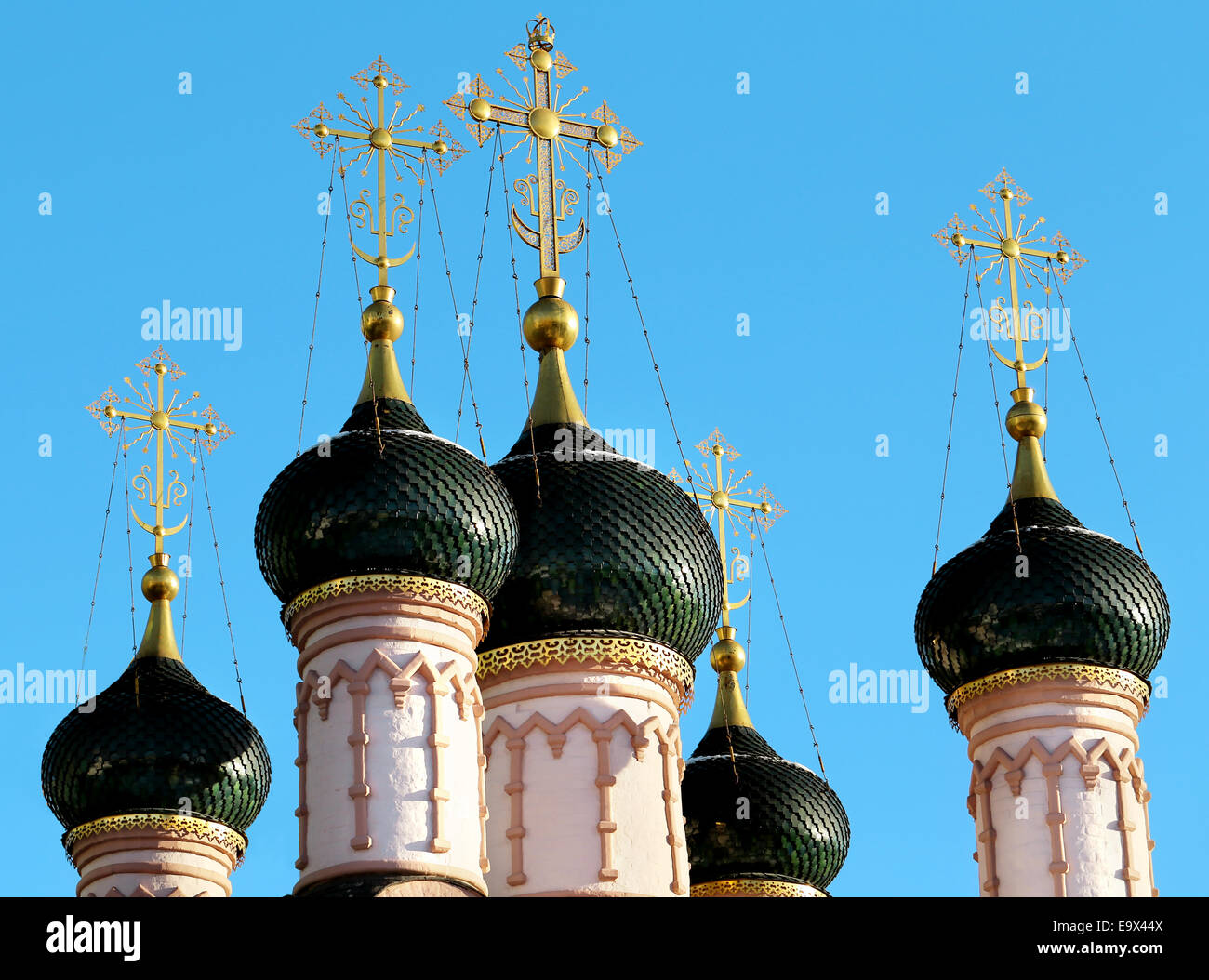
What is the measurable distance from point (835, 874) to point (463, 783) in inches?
213

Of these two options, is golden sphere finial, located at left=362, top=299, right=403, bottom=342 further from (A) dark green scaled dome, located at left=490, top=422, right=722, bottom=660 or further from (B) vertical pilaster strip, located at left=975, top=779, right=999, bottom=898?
(B) vertical pilaster strip, located at left=975, top=779, right=999, bottom=898

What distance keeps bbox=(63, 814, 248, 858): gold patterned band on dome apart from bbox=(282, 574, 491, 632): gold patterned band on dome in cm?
354

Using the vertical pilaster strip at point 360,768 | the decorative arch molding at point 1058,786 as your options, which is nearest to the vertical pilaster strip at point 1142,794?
the decorative arch molding at point 1058,786

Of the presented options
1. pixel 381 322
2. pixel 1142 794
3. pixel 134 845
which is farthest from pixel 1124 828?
pixel 134 845

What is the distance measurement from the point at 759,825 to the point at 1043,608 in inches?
114

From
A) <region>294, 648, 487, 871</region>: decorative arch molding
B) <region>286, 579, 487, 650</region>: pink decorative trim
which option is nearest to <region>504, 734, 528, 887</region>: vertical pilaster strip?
<region>294, 648, 487, 871</region>: decorative arch molding

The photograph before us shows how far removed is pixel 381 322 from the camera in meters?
19.9

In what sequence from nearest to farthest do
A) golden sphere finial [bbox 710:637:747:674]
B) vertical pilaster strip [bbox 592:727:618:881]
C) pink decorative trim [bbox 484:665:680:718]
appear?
vertical pilaster strip [bbox 592:727:618:881] → pink decorative trim [bbox 484:665:680:718] → golden sphere finial [bbox 710:637:747:674]

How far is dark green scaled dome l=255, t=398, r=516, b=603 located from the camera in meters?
18.5

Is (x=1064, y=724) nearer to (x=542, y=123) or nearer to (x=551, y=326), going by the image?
(x=551, y=326)

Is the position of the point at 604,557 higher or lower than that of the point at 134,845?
higher

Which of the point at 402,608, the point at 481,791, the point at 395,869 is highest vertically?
the point at 402,608

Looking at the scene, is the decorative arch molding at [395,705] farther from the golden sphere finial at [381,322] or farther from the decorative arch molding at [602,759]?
the golden sphere finial at [381,322]
